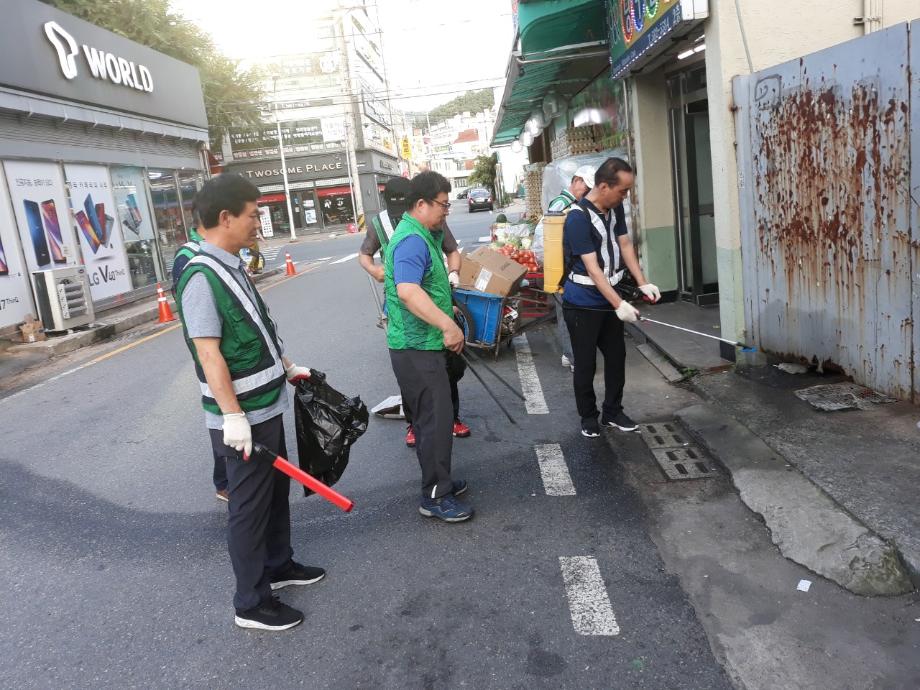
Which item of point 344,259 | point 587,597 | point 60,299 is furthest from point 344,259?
point 587,597

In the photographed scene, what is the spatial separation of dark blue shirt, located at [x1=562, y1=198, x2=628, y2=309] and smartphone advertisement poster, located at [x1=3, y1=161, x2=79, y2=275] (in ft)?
33.7

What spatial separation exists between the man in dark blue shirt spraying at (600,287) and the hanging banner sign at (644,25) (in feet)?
6.12

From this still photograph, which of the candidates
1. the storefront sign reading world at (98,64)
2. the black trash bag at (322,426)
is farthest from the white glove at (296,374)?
the storefront sign reading world at (98,64)

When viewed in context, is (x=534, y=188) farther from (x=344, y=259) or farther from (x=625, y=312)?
(x=625, y=312)

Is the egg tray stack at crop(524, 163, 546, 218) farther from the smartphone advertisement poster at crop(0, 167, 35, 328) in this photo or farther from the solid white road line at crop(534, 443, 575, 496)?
the solid white road line at crop(534, 443, 575, 496)

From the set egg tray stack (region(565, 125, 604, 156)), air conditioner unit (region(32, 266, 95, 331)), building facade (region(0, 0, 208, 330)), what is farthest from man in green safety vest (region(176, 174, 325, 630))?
building facade (region(0, 0, 208, 330))

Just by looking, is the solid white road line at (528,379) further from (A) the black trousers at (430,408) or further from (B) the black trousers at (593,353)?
(A) the black trousers at (430,408)

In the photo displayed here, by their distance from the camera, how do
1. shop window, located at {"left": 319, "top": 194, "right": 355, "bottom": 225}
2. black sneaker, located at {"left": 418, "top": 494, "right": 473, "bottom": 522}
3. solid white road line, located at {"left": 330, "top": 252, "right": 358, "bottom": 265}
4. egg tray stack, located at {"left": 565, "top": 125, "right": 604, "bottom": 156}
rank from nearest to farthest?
black sneaker, located at {"left": 418, "top": 494, "right": 473, "bottom": 522} < egg tray stack, located at {"left": 565, "top": 125, "right": 604, "bottom": 156} < solid white road line, located at {"left": 330, "top": 252, "right": 358, "bottom": 265} < shop window, located at {"left": 319, "top": 194, "right": 355, "bottom": 225}

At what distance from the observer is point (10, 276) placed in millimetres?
11398

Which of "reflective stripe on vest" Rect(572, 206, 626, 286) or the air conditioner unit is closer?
"reflective stripe on vest" Rect(572, 206, 626, 286)

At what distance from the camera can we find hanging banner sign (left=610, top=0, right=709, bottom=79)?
5715 mm

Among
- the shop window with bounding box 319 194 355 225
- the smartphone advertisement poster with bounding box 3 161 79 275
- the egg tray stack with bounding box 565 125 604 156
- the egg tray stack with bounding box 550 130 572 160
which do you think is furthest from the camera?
the shop window with bounding box 319 194 355 225

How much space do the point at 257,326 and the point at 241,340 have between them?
0.09 metres

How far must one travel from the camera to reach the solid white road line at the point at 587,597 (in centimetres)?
293
